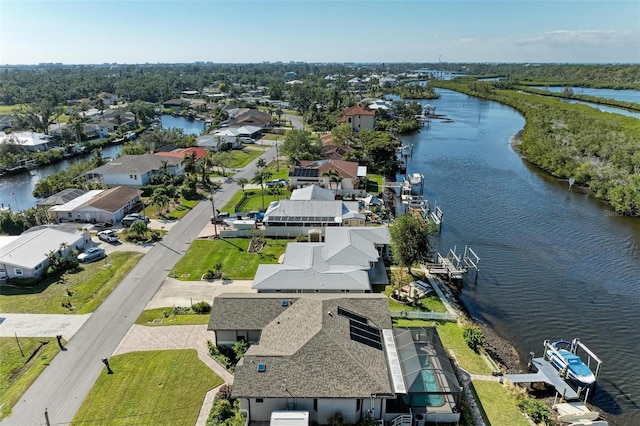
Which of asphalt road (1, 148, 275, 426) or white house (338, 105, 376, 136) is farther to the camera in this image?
white house (338, 105, 376, 136)

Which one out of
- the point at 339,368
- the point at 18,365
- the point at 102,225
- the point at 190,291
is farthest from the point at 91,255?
the point at 339,368

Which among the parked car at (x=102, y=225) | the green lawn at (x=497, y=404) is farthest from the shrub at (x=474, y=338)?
the parked car at (x=102, y=225)

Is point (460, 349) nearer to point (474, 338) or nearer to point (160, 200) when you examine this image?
point (474, 338)

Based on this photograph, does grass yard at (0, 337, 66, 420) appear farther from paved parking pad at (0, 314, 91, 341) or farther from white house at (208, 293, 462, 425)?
white house at (208, 293, 462, 425)

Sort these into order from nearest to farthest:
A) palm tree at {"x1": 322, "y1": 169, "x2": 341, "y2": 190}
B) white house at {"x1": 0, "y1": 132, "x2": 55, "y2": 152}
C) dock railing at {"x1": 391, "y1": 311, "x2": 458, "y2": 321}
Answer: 1. dock railing at {"x1": 391, "y1": 311, "x2": 458, "y2": 321}
2. palm tree at {"x1": 322, "y1": 169, "x2": 341, "y2": 190}
3. white house at {"x1": 0, "y1": 132, "x2": 55, "y2": 152}

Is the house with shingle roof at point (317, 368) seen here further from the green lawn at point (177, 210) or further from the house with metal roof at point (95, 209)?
the house with metal roof at point (95, 209)

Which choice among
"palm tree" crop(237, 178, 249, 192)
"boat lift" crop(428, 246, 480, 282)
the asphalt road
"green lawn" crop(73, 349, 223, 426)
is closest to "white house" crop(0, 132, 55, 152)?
"palm tree" crop(237, 178, 249, 192)
